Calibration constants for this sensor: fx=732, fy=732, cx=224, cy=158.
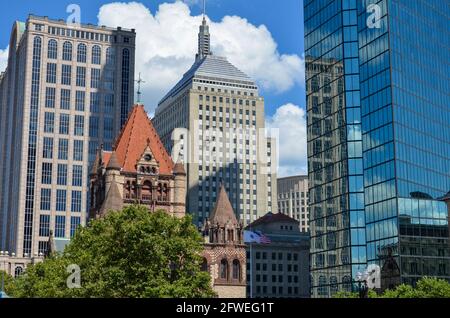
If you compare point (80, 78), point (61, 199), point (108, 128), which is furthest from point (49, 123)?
point (61, 199)

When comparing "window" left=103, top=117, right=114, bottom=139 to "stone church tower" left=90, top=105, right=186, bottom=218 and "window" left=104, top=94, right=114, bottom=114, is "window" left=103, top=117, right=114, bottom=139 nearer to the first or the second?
"window" left=104, top=94, right=114, bottom=114

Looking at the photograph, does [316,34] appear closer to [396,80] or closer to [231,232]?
[396,80]

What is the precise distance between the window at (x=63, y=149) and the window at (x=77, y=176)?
3863 mm

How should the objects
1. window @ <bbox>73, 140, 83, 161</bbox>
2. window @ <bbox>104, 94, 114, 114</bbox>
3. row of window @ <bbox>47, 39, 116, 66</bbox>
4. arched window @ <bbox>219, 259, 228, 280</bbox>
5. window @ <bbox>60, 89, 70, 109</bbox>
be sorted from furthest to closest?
window @ <bbox>104, 94, 114, 114</bbox>
row of window @ <bbox>47, 39, 116, 66</bbox>
window @ <bbox>60, 89, 70, 109</bbox>
window @ <bbox>73, 140, 83, 161</bbox>
arched window @ <bbox>219, 259, 228, 280</bbox>

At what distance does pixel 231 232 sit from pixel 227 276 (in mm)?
7267

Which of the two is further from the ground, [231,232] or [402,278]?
[231,232]

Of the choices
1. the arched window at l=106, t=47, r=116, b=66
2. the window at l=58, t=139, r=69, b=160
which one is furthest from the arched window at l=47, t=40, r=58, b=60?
the window at l=58, t=139, r=69, b=160

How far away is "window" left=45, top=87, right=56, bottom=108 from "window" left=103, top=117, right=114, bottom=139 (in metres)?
13.5

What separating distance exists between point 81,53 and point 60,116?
17.0 meters

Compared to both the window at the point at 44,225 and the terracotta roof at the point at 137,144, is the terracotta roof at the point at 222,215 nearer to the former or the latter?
the terracotta roof at the point at 137,144

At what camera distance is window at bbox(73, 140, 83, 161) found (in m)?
180

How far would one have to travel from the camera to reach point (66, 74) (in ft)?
→ 598
